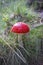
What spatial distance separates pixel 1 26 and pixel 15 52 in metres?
0.39

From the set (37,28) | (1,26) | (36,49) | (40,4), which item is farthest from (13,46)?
(40,4)

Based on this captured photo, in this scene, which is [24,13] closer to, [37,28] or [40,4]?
[37,28]

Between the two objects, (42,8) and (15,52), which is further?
(42,8)

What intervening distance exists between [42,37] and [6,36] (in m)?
0.30

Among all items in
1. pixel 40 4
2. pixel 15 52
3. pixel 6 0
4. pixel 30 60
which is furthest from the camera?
pixel 40 4

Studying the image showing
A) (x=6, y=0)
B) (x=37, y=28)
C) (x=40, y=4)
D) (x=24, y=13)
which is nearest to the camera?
(x=37, y=28)

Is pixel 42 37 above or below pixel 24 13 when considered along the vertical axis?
below

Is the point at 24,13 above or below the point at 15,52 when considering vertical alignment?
above

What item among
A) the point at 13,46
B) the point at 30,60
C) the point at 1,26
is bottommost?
the point at 30,60

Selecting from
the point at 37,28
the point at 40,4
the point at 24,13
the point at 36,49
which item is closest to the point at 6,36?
Answer: the point at 36,49

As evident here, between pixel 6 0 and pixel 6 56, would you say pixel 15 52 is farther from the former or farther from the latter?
pixel 6 0

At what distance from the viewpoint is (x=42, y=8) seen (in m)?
3.22

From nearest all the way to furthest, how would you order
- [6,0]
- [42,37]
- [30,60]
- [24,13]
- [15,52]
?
[15,52] → [30,60] → [42,37] → [24,13] → [6,0]

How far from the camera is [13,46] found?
4.80 feet
